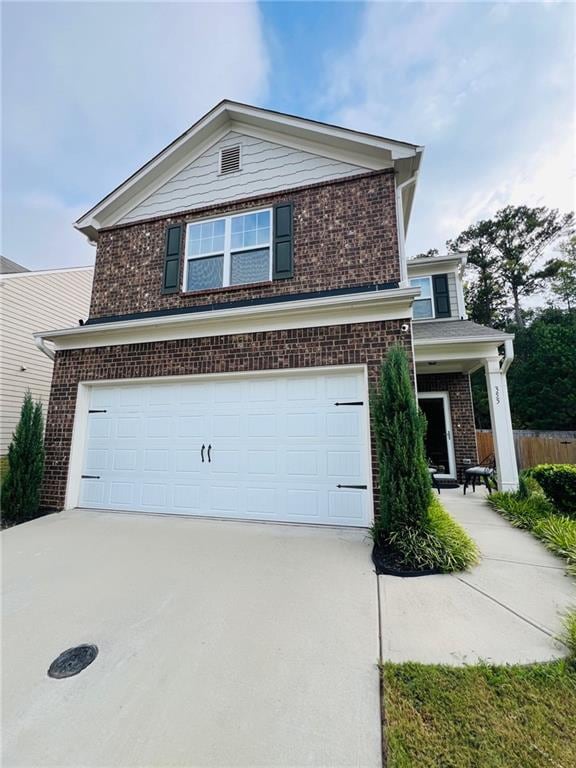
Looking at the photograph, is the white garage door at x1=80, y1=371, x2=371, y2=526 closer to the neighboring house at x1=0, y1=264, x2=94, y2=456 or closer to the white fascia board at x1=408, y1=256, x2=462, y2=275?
the neighboring house at x1=0, y1=264, x2=94, y2=456

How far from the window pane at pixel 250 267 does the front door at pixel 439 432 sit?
19.2ft

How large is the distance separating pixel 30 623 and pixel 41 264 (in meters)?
17.3

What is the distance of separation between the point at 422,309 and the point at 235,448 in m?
7.43

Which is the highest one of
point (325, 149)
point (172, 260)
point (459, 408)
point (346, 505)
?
point (325, 149)

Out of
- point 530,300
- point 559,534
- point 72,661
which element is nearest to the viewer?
point 72,661

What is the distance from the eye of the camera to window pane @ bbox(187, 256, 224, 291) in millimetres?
6629

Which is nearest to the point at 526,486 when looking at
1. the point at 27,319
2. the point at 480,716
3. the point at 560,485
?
the point at 560,485

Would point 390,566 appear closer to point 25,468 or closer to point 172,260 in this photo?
point 25,468

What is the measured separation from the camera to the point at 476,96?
8.15 m

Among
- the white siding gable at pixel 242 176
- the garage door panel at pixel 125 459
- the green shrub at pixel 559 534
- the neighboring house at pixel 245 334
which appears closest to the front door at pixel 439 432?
the neighboring house at pixel 245 334

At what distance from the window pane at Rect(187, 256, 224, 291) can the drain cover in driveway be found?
5613mm

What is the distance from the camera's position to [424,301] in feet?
33.1

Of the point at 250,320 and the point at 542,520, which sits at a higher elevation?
the point at 250,320

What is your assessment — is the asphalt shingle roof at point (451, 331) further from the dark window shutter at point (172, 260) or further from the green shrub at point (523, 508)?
the dark window shutter at point (172, 260)
